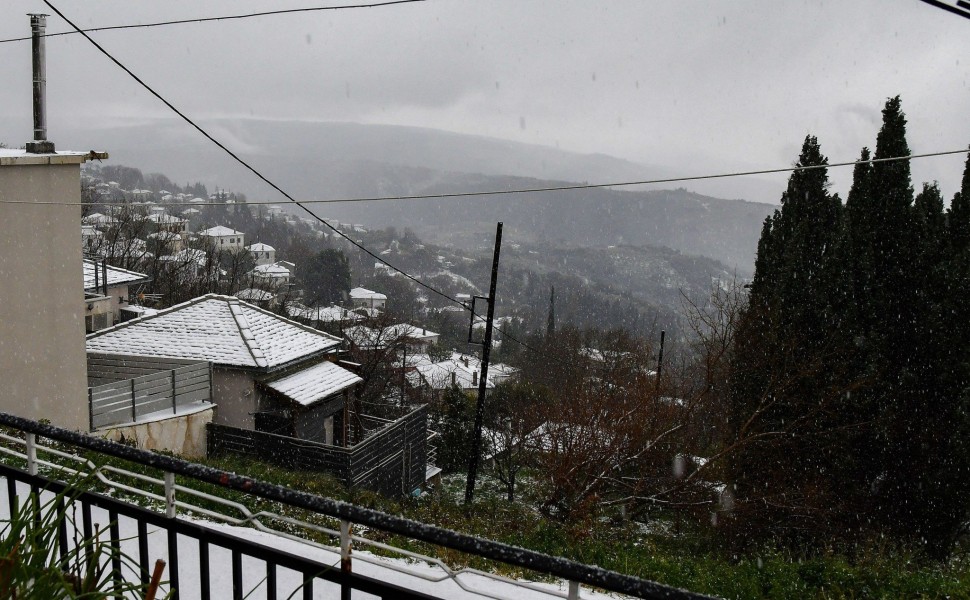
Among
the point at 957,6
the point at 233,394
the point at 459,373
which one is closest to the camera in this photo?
the point at 957,6

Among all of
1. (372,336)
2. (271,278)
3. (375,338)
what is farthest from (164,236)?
(375,338)

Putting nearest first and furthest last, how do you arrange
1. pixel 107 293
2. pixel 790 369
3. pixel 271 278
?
pixel 790 369 < pixel 107 293 < pixel 271 278

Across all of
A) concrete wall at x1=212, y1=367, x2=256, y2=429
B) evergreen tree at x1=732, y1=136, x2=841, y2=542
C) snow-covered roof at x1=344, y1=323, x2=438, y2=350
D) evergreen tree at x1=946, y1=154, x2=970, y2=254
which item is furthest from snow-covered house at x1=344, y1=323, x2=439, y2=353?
evergreen tree at x1=946, y1=154, x2=970, y2=254

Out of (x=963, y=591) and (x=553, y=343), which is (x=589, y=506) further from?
(x=553, y=343)

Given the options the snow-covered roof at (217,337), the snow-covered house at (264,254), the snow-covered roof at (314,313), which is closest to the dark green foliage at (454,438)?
the snow-covered roof at (217,337)

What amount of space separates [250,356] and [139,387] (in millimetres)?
2878

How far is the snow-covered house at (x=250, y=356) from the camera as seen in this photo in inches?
615

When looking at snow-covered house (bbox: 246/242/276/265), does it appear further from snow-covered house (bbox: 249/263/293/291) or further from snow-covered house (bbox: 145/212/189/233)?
snow-covered house (bbox: 145/212/189/233)

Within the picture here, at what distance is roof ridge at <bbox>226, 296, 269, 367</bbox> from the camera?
15.6m

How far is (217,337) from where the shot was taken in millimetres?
16344

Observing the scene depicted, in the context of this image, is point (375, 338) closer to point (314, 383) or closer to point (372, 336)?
point (372, 336)

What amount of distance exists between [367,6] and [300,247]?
254ft

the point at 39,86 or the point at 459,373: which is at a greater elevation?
the point at 39,86

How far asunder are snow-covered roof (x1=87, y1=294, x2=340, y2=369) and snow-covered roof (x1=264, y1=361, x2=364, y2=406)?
1.67 ft
